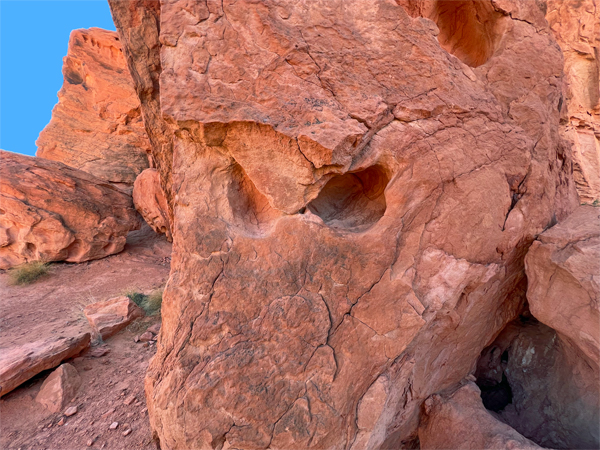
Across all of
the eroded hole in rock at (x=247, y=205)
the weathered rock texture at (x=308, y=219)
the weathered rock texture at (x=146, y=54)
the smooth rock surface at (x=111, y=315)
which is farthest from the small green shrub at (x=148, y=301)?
the eroded hole in rock at (x=247, y=205)

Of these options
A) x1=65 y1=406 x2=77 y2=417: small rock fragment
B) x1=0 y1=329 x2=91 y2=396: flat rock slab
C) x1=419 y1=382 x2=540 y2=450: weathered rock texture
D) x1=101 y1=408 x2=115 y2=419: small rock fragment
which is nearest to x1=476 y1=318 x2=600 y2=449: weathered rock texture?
x1=419 y1=382 x2=540 y2=450: weathered rock texture

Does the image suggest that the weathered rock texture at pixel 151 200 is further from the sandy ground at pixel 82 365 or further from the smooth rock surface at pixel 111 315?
the smooth rock surface at pixel 111 315

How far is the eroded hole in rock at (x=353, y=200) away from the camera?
6.50 ft

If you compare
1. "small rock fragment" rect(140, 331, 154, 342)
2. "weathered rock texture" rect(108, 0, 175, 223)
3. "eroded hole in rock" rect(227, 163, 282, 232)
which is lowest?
"small rock fragment" rect(140, 331, 154, 342)

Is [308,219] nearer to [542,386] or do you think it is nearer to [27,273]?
[542,386]

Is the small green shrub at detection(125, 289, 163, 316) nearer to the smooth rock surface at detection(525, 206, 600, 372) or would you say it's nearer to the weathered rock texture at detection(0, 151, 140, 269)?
the weathered rock texture at detection(0, 151, 140, 269)

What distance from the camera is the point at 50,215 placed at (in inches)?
238

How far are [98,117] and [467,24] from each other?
409 inches

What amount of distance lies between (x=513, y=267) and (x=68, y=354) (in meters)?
4.22

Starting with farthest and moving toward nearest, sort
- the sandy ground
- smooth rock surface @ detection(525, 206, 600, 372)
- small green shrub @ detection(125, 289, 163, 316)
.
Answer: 1. small green shrub @ detection(125, 289, 163, 316)
2. the sandy ground
3. smooth rock surface @ detection(525, 206, 600, 372)

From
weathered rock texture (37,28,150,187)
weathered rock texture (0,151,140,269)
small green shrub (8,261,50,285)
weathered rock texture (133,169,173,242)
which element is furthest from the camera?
weathered rock texture (37,28,150,187)

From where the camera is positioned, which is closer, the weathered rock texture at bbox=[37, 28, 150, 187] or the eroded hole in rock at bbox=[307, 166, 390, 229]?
the eroded hole in rock at bbox=[307, 166, 390, 229]

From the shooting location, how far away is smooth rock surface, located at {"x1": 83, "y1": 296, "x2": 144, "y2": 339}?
3654mm

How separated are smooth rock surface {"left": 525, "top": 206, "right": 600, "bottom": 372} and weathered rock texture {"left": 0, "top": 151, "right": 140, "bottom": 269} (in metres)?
7.53
